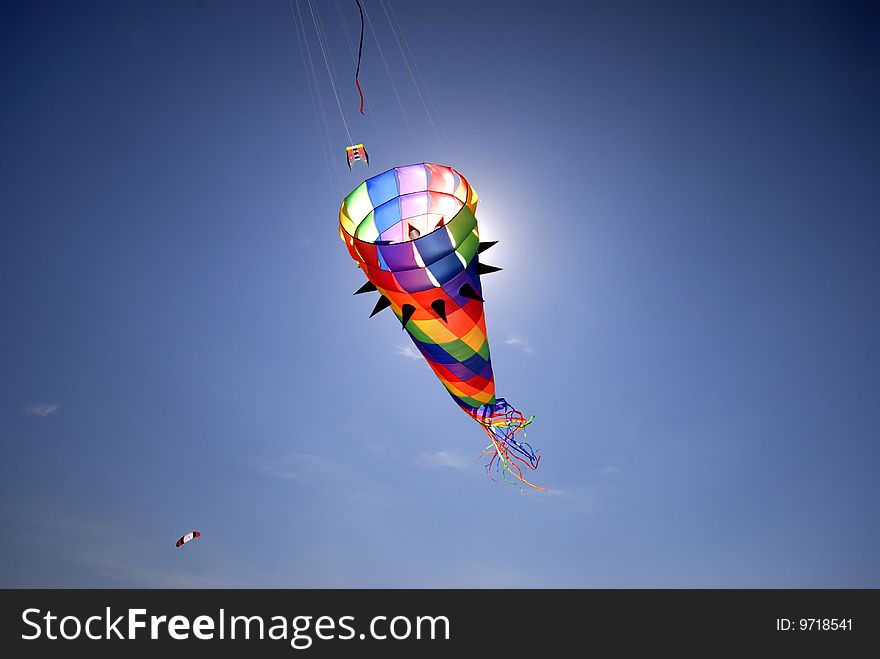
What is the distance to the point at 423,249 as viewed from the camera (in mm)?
5918

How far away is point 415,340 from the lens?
750 centimetres

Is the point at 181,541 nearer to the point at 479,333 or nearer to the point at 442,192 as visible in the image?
the point at 479,333

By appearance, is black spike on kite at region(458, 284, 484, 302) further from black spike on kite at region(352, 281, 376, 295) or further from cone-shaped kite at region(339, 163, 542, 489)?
black spike on kite at region(352, 281, 376, 295)

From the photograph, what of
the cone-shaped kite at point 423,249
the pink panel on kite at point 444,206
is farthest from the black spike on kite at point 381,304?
the pink panel on kite at point 444,206

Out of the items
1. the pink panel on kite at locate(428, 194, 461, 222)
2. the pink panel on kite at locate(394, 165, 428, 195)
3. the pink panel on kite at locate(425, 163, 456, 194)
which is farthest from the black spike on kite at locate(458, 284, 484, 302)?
the pink panel on kite at locate(394, 165, 428, 195)

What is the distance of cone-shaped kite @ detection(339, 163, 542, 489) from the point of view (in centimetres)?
603

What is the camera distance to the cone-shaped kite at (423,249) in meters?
6.03

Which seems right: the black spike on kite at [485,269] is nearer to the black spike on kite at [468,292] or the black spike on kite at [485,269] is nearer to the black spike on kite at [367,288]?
the black spike on kite at [468,292]

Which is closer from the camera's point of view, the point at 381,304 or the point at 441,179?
the point at 441,179

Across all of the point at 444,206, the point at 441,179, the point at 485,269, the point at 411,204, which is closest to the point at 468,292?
the point at 485,269

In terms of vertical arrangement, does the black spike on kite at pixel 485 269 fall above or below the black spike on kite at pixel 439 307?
above

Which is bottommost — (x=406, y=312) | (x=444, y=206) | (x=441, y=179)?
(x=406, y=312)

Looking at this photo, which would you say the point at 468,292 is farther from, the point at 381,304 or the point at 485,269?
the point at 381,304
